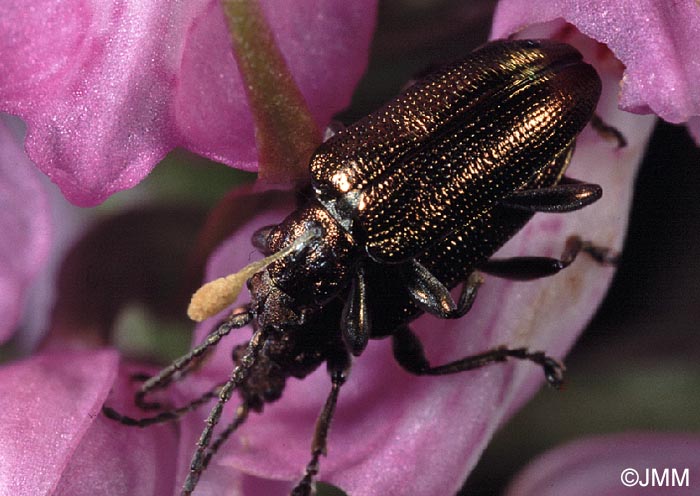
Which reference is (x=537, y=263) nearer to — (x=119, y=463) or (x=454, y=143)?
(x=454, y=143)

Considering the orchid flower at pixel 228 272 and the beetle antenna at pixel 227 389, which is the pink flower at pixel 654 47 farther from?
the beetle antenna at pixel 227 389

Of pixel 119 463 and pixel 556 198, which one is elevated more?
pixel 556 198

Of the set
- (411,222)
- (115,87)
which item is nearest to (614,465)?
(411,222)

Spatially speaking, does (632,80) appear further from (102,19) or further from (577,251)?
(102,19)

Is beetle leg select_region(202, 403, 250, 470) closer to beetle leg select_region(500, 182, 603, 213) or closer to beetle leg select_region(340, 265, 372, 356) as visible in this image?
beetle leg select_region(340, 265, 372, 356)

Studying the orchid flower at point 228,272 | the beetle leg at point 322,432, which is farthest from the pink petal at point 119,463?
the beetle leg at point 322,432

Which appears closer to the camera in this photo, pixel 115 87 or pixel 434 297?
pixel 115 87

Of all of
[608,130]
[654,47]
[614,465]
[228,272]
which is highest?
[654,47]
